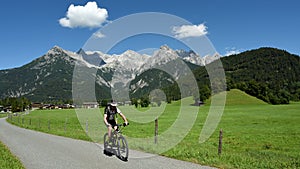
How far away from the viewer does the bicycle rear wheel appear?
35.9 ft

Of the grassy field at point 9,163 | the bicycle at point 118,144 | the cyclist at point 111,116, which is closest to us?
the grassy field at point 9,163

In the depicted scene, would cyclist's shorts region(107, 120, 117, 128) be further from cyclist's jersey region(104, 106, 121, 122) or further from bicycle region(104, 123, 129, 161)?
bicycle region(104, 123, 129, 161)

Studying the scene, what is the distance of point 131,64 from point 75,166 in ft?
45.3

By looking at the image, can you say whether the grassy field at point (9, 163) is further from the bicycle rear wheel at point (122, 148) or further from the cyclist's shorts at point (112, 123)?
the cyclist's shorts at point (112, 123)

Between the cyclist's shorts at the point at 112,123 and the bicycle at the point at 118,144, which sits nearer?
the bicycle at the point at 118,144

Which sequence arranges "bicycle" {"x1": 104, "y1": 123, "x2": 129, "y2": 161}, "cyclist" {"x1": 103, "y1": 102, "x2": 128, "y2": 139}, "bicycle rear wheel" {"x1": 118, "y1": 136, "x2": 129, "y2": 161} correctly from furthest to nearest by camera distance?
"cyclist" {"x1": 103, "y1": 102, "x2": 128, "y2": 139}
"bicycle" {"x1": 104, "y1": 123, "x2": 129, "y2": 161}
"bicycle rear wheel" {"x1": 118, "y1": 136, "x2": 129, "y2": 161}

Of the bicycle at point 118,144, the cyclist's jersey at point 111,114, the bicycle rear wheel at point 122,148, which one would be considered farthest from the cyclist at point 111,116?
the bicycle rear wheel at point 122,148

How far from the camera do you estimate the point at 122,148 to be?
443 inches

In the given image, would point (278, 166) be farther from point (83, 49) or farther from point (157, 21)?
point (83, 49)

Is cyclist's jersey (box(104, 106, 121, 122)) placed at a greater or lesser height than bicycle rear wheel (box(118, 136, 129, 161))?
greater

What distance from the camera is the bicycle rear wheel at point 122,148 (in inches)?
430

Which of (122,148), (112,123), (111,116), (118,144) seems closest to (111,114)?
(111,116)

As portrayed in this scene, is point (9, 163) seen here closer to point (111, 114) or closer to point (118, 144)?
point (118, 144)

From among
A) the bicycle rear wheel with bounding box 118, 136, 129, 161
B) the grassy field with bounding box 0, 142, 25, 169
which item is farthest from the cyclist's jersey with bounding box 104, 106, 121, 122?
the grassy field with bounding box 0, 142, 25, 169
